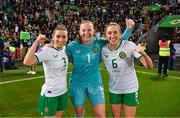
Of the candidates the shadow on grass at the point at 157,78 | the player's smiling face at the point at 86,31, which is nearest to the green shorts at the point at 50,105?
the player's smiling face at the point at 86,31

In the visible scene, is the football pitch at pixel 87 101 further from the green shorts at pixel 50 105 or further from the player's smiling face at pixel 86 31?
the player's smiling face at pixel 86 31

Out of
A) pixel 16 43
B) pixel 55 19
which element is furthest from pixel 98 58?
pixel 55 19

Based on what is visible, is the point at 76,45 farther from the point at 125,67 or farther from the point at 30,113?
the point at 30,113

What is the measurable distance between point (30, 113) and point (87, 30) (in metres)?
3.94

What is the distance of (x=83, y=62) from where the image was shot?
21.1ft

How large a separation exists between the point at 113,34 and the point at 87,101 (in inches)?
189

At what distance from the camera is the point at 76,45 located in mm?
6441

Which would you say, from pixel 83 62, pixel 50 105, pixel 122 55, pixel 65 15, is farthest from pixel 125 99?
pixel 65 15

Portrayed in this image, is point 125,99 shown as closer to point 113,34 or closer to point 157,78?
point 113,34

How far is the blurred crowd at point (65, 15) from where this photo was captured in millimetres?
25750

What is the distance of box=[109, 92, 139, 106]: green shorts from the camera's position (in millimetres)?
6375

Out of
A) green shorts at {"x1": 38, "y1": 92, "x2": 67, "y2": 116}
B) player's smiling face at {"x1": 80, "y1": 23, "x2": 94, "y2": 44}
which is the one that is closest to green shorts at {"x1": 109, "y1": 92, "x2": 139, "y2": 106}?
green shorts at {"x1": 38, "y1": 92, "x2": 67, "y2": 116}

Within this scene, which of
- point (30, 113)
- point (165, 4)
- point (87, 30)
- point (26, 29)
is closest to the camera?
point (87, 30)

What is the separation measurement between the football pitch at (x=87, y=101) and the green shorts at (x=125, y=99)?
288 centimetres
